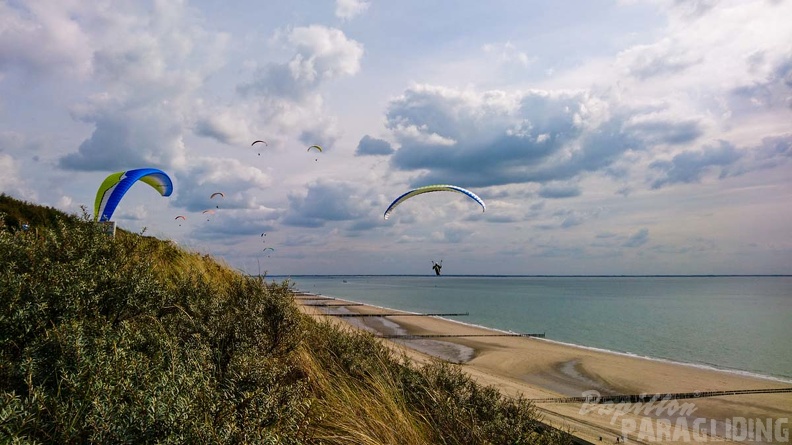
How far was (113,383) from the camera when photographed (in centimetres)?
289

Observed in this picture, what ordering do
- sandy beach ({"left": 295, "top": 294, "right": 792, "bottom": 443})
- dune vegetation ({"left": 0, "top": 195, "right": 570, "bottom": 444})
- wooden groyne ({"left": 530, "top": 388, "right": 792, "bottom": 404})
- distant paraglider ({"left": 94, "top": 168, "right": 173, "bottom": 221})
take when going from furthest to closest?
1. distant paraglider ({"left": 94, "top": 168, "right": 173, "bottom": 221})
2. wooden groyne ({"left": 530, "top": 388, "right": 792, "bottom": 404})
3. sandy beach ({"left": 295, "top": 294, "right": 792, "bottom": 443})
4. dune vegetation ({"left": 0, "top": 195, "right": 570, "bottom": 444})

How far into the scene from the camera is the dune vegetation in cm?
258

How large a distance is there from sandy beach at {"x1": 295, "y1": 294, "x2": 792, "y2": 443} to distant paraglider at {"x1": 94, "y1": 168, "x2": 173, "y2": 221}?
A: 744cm

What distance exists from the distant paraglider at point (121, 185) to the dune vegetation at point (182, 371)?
9.77m

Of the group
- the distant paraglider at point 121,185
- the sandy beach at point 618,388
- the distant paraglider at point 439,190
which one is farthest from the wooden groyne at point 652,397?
the distant paraglider at point 121,185

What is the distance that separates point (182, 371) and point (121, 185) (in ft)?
48.2

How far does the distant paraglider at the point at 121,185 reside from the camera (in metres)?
15.5

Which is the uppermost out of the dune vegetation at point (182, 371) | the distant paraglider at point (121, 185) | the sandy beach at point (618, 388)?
the distant paraglider at point (121, 185)

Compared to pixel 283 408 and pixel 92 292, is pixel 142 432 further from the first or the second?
pixel 92 292

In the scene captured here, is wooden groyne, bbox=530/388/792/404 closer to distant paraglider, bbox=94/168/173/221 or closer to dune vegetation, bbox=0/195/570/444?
dune vegetation, bbox=0/195/570/444

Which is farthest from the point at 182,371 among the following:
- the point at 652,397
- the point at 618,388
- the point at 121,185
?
the point at 618,388

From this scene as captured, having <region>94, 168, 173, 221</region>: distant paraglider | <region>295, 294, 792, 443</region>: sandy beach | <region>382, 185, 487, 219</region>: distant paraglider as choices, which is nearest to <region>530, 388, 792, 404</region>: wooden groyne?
<region>295, 294, 792, 443</region>: sandy beach

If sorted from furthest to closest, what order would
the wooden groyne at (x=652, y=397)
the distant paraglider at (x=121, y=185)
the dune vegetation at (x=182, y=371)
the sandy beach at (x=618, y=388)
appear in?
the distant paraglider at (x=121, y=185), the wooden groyne at (x=652, y=397), the sandy beach at (x=618, y=388), the dune vegetation at (x=182, y=371)

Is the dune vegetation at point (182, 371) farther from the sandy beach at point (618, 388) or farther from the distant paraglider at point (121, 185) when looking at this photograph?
the distant paraglider at point (121, 185)
